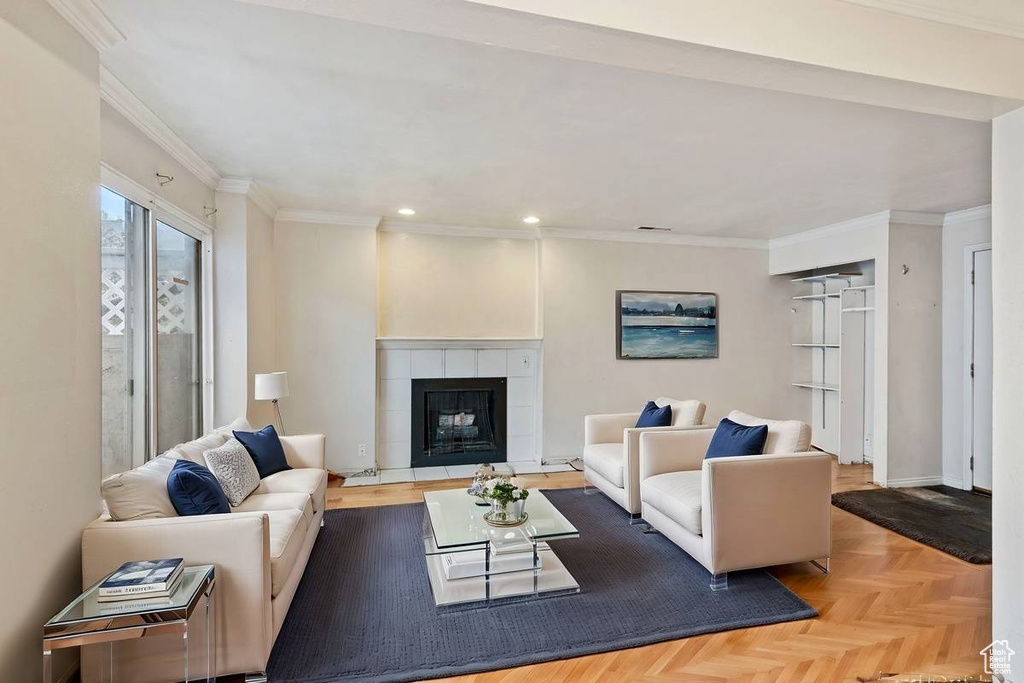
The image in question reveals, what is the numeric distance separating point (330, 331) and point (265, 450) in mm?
1899

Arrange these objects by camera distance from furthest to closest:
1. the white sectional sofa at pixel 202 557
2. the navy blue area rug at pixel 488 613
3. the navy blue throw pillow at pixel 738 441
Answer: the navy blue throw pillow at pixel 738 441, the navy blue area rug at pixel 488 613, the white sectional sofa at pixel 202 557

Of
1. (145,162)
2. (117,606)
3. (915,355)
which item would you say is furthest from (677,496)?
(145,162)

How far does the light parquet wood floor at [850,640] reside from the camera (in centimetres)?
208

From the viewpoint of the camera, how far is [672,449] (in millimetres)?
3572

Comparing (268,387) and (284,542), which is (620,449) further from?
(268,387)

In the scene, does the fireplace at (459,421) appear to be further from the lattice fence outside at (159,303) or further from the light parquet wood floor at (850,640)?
the light parquet wood floor at (850,640)

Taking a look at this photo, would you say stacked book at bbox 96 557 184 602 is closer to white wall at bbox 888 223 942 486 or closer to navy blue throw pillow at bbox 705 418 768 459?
navy blue throw pillow at bbox 705 418 768 459

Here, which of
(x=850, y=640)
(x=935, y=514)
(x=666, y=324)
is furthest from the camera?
(x=666, y=324)

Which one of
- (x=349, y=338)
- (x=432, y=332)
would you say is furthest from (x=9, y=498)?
(x=432, y=332)

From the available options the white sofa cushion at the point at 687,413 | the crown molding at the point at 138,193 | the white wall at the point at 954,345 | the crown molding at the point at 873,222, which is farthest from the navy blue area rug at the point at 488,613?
the crown molding at the point at 873,222

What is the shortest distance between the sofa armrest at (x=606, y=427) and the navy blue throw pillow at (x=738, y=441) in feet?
4.19

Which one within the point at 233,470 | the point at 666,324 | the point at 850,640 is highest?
the point at 666,324

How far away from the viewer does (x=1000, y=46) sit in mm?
1810

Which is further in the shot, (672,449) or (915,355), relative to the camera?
(915,355)
